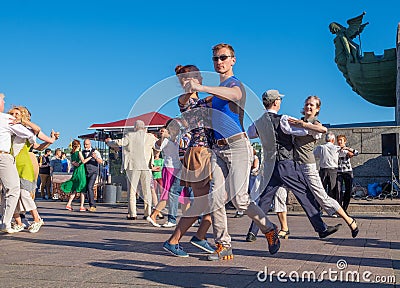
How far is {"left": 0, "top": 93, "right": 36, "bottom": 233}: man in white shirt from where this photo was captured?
26.7 feet

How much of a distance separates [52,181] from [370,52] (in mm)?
15226

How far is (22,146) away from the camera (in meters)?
8.80

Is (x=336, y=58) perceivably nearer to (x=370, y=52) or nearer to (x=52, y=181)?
(x=370, y=52)

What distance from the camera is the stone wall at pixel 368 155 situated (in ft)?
61.9

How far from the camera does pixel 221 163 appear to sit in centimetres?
568

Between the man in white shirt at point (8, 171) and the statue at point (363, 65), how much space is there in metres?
21.5

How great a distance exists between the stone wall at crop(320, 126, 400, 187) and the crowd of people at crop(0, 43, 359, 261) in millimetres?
7603

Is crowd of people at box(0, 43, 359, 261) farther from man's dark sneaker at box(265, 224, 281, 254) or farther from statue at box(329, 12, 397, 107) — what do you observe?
statue at box(329, 12, 397, 107)

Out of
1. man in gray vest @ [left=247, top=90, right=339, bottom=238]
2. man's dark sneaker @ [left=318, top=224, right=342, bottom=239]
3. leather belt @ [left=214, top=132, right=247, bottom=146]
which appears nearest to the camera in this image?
leather belt @ [left=214, top=132, right=247, bottom=146]

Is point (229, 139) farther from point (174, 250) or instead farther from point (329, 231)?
point (329, 231)

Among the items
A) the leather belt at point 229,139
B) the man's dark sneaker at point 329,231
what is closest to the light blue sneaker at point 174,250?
the leather belt at point 229,139

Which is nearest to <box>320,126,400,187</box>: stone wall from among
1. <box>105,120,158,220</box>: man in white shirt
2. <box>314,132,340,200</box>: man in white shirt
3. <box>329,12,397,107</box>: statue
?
<box>314,132,340,200</box>: man in white shirt

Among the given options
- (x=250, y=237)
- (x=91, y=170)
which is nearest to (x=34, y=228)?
(x=250, y=237)

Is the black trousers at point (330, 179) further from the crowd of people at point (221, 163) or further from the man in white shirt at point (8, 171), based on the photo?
the man in white shirt at point (8, 171)
